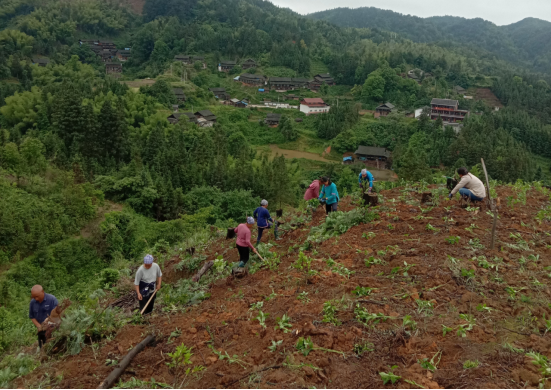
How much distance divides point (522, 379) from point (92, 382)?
4.09m

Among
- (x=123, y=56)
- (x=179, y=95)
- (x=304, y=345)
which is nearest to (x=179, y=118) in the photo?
(x=179, y=95)

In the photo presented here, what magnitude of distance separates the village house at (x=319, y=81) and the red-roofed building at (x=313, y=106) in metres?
8.07

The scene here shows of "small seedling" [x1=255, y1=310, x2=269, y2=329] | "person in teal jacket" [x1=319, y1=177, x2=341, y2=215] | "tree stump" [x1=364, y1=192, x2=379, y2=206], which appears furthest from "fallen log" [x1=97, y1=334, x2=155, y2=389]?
"tree stump" [x1=364, y1=192, x2=379, y2=206]

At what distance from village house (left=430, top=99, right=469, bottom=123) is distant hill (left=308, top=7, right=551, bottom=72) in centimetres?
9299

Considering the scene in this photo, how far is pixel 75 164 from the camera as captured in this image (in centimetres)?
2003

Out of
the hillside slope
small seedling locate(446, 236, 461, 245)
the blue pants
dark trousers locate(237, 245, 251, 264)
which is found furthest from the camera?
the blue pants

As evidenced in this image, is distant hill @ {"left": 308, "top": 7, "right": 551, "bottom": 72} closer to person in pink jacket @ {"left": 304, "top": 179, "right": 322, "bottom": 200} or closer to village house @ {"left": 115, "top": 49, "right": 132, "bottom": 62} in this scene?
village house @ {"left": 115, "top": 49, "right": 132, "bottom": 62}

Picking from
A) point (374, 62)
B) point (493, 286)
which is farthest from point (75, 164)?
point (374, 62)

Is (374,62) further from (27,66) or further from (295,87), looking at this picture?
(27,66)

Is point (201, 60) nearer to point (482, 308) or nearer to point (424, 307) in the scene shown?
point (424, 307)

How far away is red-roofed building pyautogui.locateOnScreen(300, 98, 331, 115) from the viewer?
51281mm

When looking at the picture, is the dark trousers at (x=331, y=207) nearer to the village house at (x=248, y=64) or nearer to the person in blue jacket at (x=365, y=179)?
the person in blue jacket at (x=365, y=179)

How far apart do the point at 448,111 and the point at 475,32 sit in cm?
13968

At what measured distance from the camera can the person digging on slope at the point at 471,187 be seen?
759 centimetres
